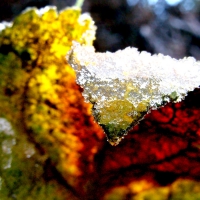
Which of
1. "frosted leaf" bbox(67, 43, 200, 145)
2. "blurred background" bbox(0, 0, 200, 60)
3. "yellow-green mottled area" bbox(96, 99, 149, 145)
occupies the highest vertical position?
"blurred background" bbox(0, 0, 200, 60)

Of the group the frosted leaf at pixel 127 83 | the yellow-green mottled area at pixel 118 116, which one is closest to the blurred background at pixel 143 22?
the frosted leaf at pixel 127 83

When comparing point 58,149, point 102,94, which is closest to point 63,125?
point 58,149

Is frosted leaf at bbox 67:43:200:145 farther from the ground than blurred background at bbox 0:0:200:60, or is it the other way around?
blurred background at bbox 0:0:200:60

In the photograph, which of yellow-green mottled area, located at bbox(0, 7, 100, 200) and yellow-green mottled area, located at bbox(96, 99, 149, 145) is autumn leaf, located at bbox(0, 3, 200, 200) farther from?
yellow-green mottled area, located at bbox(96, 99, 149, 145)

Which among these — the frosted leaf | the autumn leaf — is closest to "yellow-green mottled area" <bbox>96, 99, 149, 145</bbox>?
the frosted leaf

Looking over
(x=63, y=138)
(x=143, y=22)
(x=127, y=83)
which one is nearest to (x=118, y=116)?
(x=127, y=83)

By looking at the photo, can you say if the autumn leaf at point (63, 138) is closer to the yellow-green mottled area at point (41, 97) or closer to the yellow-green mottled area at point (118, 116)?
the yellow-green mottled area at point (41, 97)

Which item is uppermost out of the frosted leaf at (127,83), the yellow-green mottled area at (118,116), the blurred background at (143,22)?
the blurred background at (143,22)
